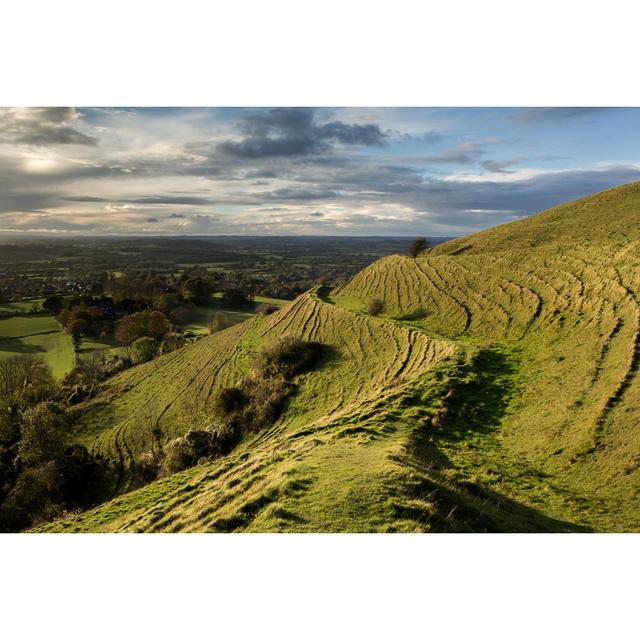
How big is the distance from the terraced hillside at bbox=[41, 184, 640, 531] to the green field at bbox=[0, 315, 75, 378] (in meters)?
20.6

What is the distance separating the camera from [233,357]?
1336 inches

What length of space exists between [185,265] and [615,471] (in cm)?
11990

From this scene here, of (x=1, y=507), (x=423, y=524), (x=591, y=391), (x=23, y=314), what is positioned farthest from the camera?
(x=23, y=314)

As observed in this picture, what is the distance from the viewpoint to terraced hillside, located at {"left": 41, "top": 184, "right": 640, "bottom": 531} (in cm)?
813

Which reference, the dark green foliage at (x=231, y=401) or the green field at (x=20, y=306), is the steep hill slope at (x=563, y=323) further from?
the green field at (x=20, y=306)

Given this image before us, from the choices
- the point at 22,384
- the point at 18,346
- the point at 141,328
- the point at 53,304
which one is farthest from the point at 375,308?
the point at 53,304

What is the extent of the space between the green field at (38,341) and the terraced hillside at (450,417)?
811 inches

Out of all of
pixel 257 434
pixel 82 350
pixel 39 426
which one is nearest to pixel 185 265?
A: pixel 82 350

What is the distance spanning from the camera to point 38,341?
52062mm

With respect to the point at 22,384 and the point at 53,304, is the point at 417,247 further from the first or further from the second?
the point at 53,304

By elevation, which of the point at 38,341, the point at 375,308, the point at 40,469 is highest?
the point at 375,308

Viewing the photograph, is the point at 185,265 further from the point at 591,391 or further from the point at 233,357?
the point at 591,391

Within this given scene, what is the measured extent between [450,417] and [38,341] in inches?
2277

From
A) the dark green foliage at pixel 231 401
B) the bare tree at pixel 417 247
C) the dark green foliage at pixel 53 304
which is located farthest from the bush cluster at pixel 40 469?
the bare tree at pixel 417 247
